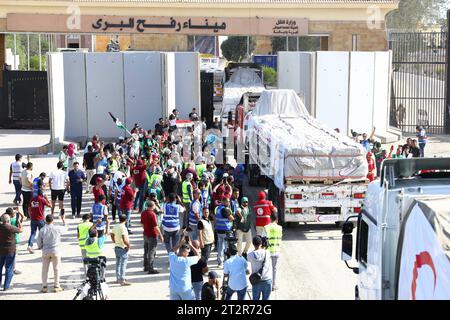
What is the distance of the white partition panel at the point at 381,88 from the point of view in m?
35.8

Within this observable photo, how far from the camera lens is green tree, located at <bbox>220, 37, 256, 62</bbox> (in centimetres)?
7938

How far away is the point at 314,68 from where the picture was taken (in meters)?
35.2

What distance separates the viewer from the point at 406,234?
30.7 feet

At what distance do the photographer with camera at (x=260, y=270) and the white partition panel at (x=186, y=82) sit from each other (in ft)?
76.2

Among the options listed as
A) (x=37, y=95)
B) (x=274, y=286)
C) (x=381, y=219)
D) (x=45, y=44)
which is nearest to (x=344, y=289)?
(x=274, y=286)

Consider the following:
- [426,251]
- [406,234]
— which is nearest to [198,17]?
[406,234]

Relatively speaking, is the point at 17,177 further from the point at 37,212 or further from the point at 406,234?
the point at 406,234

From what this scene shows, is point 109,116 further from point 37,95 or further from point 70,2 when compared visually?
point 70,2

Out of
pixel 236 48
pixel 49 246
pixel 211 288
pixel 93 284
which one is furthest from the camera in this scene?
pixel 236 48

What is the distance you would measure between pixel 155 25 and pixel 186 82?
9806 millimetres

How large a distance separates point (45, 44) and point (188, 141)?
51478mm

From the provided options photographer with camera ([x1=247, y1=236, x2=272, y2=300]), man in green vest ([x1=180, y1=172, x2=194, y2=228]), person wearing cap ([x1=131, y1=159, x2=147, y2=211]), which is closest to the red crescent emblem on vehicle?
photographer with camera ([x1=247, y1=236, x2=272, y2=300])

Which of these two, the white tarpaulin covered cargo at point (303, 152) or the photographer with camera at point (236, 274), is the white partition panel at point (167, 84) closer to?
the white tarpaulin covered cargo at point (303, 152)

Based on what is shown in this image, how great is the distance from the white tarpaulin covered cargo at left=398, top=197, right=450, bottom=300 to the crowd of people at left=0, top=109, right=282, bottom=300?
3.48 metres
